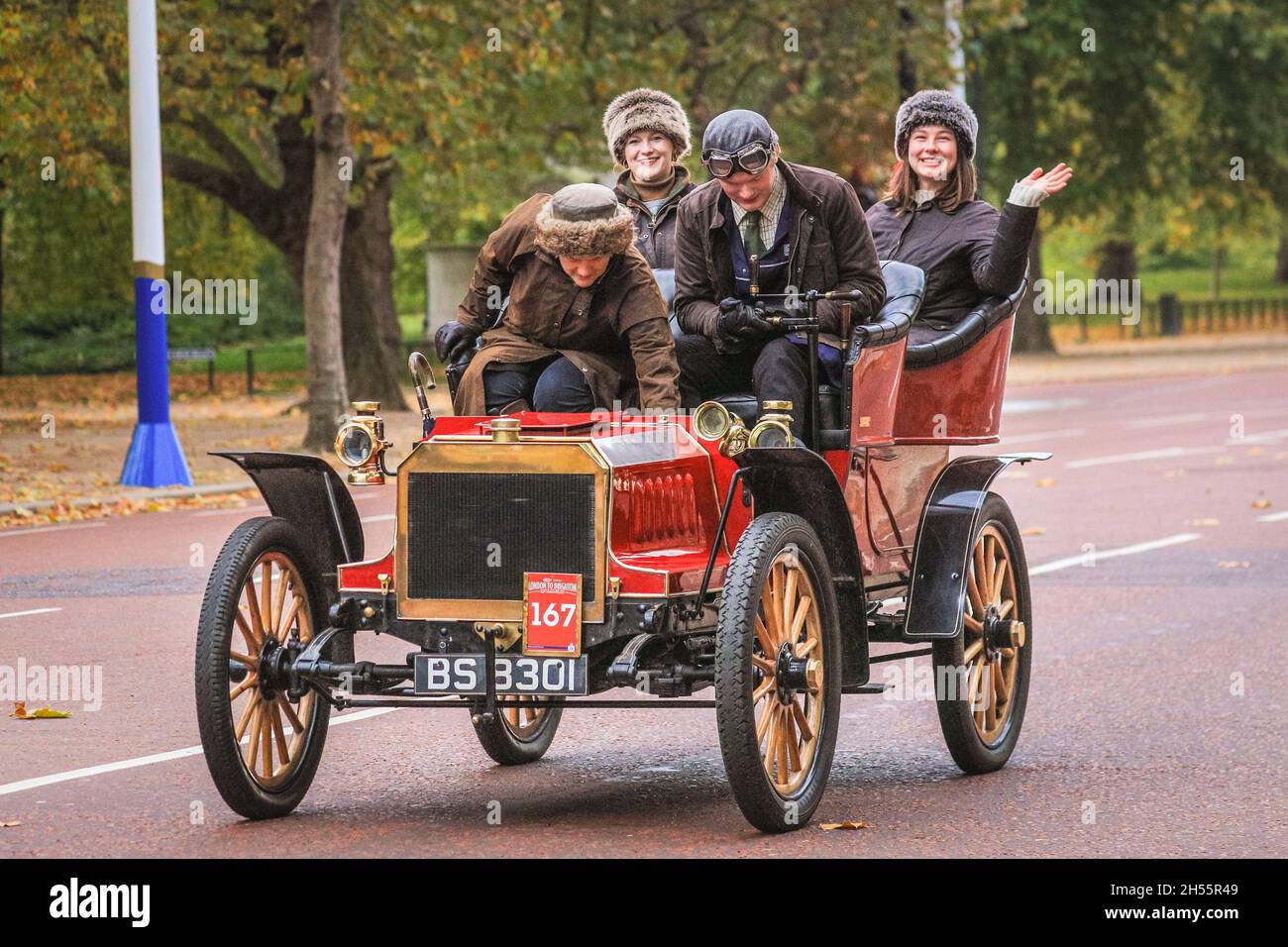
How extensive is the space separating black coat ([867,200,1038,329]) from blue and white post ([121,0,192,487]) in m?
11.6

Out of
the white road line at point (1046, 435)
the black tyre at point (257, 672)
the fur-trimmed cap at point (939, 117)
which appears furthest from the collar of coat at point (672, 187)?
the white road line at point (1046, 435)

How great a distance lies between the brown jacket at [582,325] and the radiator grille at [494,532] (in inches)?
26.6

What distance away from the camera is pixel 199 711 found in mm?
6484

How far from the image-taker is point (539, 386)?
7.33 meters

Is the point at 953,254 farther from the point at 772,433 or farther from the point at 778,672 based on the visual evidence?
the point at 778,672

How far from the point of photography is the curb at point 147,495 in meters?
17.8

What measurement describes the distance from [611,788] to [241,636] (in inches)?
55.3

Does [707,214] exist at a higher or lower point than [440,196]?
lower

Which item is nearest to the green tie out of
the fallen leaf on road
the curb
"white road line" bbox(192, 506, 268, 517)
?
the fallen leaf on road

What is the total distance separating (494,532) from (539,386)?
0.80 m

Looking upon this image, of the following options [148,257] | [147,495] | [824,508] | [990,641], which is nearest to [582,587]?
[824,508]

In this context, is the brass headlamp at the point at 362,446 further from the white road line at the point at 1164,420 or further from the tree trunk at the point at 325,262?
the white road line at the point at 1164,420
